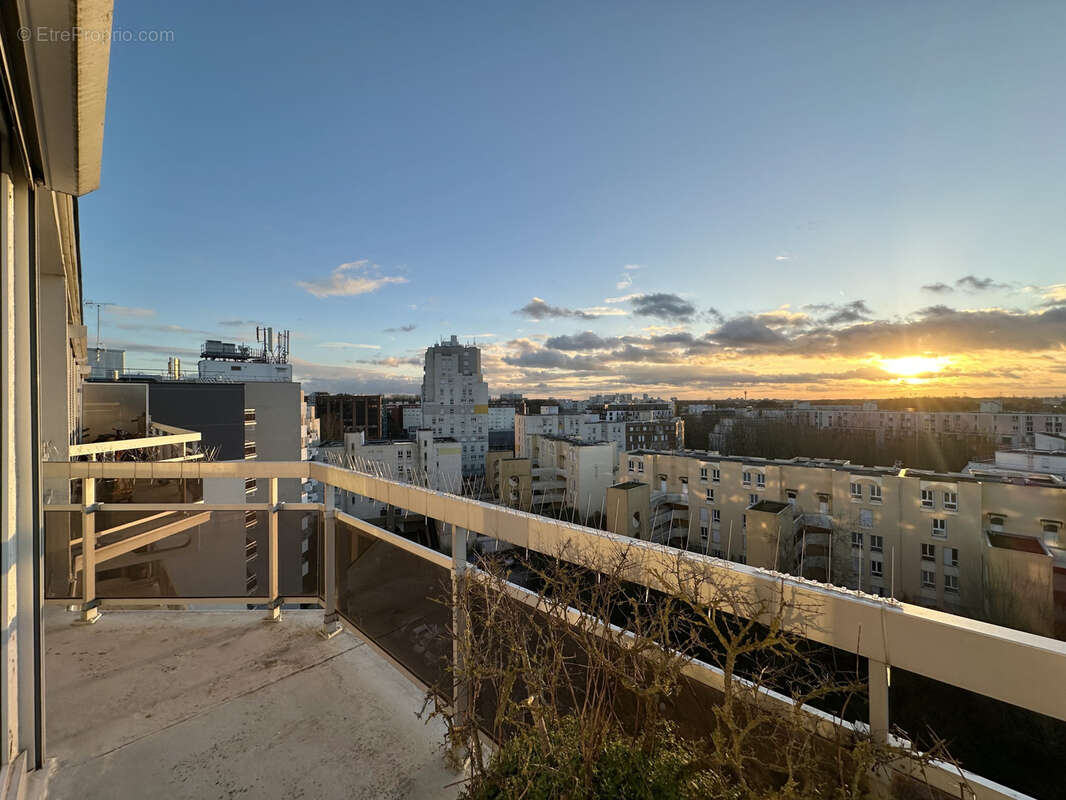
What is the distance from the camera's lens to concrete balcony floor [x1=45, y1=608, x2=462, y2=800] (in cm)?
179

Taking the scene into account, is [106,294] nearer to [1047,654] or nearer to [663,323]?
[1047,654]

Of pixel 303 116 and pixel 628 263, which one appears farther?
pixel 628 263

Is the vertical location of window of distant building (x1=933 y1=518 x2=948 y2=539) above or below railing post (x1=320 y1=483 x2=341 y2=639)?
below

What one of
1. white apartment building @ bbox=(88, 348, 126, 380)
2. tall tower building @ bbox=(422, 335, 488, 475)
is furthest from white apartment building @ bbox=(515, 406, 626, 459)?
white apartment building @ bbox=(88, 348, 126, 380)

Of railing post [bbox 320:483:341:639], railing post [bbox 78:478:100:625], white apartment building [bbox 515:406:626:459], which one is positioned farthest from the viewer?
white apartment building [bbox 515:406:626:459]

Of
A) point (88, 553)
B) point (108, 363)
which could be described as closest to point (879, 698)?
point (88, 553)

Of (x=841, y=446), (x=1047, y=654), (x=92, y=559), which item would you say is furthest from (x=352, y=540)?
(x=841, y=446)

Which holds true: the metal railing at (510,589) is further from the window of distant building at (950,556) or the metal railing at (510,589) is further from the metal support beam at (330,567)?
the window of distant building at (950,556)

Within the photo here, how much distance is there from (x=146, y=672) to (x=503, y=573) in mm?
2396

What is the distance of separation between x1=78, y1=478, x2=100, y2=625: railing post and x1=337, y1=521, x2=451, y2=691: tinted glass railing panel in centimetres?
179

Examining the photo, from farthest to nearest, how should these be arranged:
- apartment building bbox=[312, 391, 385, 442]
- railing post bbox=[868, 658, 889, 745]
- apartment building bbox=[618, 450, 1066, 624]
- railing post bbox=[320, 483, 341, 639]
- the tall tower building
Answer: the tall tower building → apartment building bbox=[312, 391, 385, 442] → apartment building bbox=[618, 450, 1066, 624] → railing post bbox=[320, 483, 341, 639] → railing post bbox=[868, 658, 889, 745]

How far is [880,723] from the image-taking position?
86cm

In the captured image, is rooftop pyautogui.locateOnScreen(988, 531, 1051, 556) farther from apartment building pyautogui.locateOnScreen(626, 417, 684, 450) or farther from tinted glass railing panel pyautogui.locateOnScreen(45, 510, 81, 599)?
apartment building pyautogui.locateOnScreen(626, 417, 684, 450)

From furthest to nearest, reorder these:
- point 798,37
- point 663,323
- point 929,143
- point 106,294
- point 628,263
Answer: point 663,323 < point 628,263 < point 106,294 < point 929,143 < point 798,37
